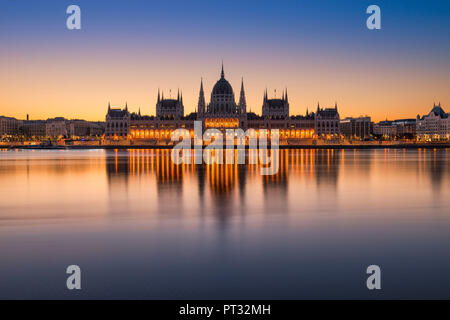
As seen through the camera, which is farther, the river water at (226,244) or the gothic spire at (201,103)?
the gothic spire at (201,103)

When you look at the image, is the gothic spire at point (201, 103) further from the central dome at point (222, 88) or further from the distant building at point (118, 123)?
the distant building at point (118, 123)

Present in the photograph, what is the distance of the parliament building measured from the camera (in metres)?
164

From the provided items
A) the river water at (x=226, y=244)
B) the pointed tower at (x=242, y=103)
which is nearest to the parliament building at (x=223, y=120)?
the pointed tower at (x=242, y=103)

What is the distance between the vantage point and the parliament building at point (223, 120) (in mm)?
163875

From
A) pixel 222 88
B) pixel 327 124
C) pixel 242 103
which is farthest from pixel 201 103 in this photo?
pixel 327 124

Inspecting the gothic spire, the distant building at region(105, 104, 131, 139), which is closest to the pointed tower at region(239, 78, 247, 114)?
the gothic spire

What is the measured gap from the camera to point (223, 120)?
16388cm

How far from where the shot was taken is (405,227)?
Answer: 1380 centimetres

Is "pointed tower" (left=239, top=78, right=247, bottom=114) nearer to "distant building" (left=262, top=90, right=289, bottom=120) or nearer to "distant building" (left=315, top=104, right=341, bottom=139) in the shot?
"distant building" (left=262, top=90, right=289, bottom=120)

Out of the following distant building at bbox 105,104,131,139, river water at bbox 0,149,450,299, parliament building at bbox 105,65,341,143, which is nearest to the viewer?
river water at bbox 0,149,450,299

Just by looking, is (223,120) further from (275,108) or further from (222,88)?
(275,108)
